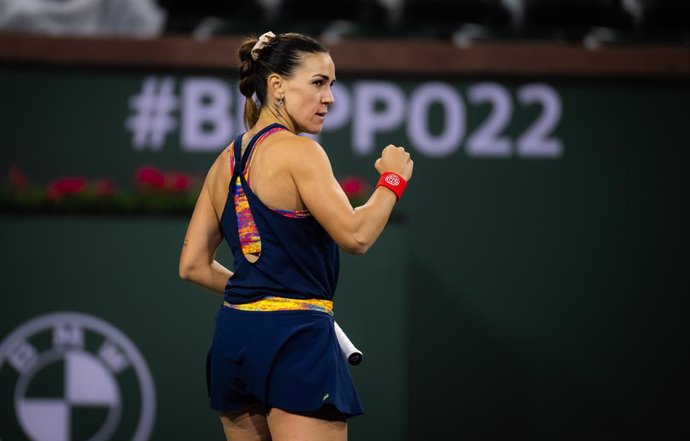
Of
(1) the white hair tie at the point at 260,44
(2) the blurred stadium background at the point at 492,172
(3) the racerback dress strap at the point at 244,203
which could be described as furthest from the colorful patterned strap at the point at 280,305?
(2) the blurred stadium background at the point at 492,172

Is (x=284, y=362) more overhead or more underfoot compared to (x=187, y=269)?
more underfoot

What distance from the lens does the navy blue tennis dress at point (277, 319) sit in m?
2.23

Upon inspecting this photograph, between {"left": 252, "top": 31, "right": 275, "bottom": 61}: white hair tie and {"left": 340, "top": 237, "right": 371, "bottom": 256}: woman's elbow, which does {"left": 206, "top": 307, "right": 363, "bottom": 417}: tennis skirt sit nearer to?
{"left": 340, "top": 237, "right": 371, "bottom": 256}: woman's elbow

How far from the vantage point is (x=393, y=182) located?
7.54 feet

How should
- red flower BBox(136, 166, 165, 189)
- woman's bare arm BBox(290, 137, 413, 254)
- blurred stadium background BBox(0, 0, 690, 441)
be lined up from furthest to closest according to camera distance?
blurred stadium background BBox(0, 0, 690, 441) → red flower BBox(136, 166, 165, 189) → woman's bare arm BBox(290, 137, 413, 254)

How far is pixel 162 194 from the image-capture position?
3857 millimetres

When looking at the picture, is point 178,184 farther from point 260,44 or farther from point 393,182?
point 393,182

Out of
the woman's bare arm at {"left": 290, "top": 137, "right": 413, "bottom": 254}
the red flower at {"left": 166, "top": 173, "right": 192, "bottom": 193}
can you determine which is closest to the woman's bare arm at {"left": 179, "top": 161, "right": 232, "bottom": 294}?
the woman's bare arm at {"left": 290, "top": 137, "right": 413, "bottom": 254}

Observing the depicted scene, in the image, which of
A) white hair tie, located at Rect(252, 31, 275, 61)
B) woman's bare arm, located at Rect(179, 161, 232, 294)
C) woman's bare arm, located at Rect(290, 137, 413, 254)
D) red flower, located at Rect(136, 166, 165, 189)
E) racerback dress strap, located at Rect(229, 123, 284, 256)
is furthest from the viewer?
red flower, located at Rect(136, 166, 165, 189)

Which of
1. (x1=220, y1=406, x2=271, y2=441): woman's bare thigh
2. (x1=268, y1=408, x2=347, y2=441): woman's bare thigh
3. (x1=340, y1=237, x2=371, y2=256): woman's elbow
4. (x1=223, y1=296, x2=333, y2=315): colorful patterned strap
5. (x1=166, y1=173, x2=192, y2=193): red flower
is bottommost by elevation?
(x1=220, y1=406, x2=271, y2=441): woman's bare thigh

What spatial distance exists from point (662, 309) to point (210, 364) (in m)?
3.19

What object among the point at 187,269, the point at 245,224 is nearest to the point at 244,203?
the point at 245,224

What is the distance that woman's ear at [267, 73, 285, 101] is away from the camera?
2.36m

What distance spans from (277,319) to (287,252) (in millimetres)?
152
